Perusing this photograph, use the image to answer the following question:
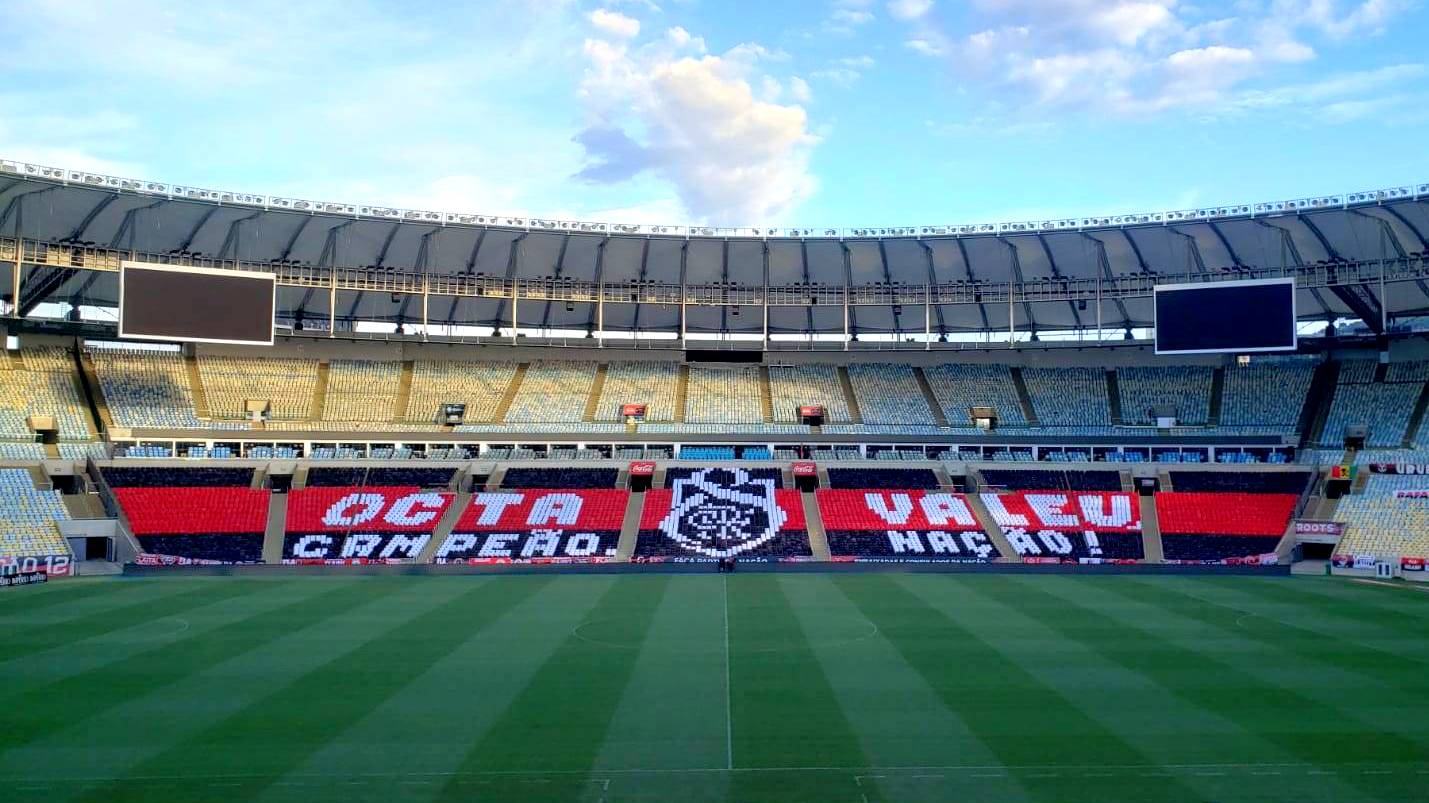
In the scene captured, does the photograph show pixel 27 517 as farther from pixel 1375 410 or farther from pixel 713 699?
pixel 1375 410

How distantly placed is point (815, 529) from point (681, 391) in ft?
54.8

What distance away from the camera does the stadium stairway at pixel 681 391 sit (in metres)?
61.9

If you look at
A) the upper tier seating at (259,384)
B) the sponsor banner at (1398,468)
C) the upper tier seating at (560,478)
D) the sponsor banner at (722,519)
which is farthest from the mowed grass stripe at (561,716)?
the sponsor banner at (1398,468)

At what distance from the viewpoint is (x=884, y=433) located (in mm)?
60031

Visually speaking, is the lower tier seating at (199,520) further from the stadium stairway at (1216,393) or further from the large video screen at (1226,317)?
the stadium stairway at (1216,393)

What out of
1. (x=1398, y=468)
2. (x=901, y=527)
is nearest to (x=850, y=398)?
(x=901, y=527)

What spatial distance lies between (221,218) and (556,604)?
32.8 meters

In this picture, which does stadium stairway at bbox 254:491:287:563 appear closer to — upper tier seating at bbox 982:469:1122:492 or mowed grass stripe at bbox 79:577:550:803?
mowed grass stripe at bbox 79:577:550:803

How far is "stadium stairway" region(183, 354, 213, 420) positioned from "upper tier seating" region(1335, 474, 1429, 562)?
57883 millimetres

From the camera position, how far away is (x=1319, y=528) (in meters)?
47.2

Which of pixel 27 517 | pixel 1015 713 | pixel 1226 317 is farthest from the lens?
pixel 1226 317

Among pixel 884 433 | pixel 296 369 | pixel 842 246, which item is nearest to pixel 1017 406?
pixel 884 433

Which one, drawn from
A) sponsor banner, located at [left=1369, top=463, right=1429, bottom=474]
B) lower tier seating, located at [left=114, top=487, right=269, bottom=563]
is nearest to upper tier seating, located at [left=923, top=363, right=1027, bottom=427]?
sponsor banner, located at [left=1369, top=463, right=1429, bottom=474]

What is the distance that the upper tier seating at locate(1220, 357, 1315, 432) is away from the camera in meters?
58.2
